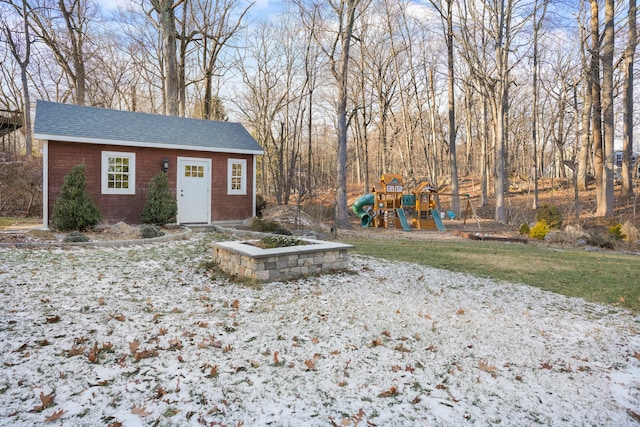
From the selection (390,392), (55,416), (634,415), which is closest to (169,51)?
(55,416)

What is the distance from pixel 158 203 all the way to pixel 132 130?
241 cm

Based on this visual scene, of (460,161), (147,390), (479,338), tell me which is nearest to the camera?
(147,390)

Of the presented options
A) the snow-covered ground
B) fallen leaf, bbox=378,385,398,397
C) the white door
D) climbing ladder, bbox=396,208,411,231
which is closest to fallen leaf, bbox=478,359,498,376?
the snow-covered ground

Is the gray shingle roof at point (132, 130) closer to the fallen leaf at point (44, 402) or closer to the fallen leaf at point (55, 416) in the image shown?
the fallen leaf at point (44, 402)

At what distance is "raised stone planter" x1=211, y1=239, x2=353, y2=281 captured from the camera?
541 centimetres

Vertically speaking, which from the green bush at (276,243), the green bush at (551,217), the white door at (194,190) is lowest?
the green bush at (276,243)

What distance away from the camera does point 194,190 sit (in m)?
12.1

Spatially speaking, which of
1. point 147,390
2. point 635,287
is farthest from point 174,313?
point 635,287

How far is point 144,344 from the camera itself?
3.35 m

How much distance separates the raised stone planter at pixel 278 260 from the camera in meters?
5.41

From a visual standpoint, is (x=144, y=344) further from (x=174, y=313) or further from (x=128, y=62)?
Result: (x=128, y=62)

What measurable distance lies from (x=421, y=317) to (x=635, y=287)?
12.5ft

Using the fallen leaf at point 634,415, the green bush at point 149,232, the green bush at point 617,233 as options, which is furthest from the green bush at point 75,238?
the green bush at point 617,233

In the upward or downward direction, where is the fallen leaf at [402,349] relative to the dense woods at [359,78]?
downward
